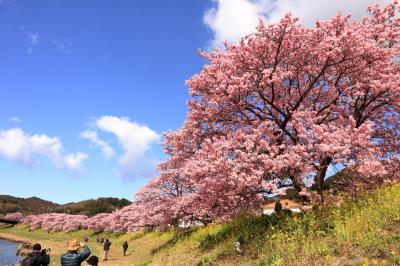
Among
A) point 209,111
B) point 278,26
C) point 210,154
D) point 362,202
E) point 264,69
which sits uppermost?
point 278,26

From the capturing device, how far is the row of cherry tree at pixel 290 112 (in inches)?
630

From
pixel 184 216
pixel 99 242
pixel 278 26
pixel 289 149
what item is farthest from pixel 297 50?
pixel 99 242

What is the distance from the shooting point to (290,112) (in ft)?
60.7

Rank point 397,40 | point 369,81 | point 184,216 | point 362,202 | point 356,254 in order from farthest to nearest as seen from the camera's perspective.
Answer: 1. point 184,216
2. point 397,40
3. point 369,81
4. point 362,202
5. point 356,254

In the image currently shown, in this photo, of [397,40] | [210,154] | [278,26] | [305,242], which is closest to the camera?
[305,242]

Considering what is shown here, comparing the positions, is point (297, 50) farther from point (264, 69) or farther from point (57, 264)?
point (57, 264)

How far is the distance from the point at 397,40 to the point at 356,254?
1445 centimetres

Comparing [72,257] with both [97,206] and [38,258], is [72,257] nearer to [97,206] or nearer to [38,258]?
[38,258]

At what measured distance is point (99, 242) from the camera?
57875 mm

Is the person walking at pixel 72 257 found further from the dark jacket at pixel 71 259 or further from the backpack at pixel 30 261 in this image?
the backpack at pixel 30 261

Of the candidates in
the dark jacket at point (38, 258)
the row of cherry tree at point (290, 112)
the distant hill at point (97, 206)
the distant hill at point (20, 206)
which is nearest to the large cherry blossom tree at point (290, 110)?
the row of cherry tree at point (290, 112)

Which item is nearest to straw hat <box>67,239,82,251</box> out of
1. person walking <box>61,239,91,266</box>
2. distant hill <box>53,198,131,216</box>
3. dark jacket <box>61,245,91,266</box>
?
person walking <box>61,239,91,266</box>

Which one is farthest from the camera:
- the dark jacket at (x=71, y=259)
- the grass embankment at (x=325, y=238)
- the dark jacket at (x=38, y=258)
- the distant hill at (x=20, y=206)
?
the distant hill at (x=20, y=206)

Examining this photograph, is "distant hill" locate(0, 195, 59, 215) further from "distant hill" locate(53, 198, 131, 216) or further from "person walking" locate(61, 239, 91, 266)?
"person walking" locate(61, 239, 91, 266)
